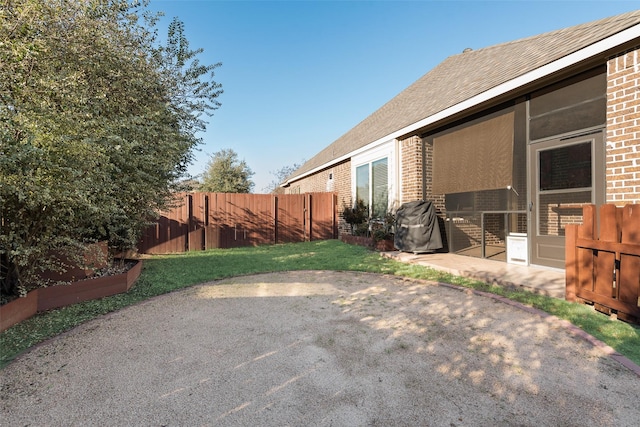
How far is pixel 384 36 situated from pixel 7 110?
10998mm

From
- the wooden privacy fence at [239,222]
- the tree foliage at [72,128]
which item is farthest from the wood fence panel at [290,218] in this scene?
the tree foliage at [72,128]

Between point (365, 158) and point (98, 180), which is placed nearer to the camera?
point (98, 180)

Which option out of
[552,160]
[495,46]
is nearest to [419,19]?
[495,46]

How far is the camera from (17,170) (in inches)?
117

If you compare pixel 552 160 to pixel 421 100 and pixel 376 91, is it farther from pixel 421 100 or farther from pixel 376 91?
pixel 376 91

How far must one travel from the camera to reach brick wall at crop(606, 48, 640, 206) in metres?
3.83

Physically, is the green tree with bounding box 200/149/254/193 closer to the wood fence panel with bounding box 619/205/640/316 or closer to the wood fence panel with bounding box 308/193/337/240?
A: the wood fence panel with bounding box 308/193/337/240

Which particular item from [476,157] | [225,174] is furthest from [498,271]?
[225,174]

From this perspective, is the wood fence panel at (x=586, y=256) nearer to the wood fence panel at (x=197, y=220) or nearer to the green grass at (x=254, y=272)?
the green grass at (x=254, y=272)

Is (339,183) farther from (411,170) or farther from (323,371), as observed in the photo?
(323,371)

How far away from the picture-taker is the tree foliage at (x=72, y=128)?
3.11 meters

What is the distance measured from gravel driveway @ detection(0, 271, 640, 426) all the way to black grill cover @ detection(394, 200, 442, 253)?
3.29 m

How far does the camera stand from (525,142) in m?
5.55

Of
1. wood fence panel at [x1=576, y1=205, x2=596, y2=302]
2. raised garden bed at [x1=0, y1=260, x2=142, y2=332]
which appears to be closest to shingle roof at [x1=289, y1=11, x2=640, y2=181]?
wood fence panel at [x1=576, y1=205, x2=596, y2=302]
